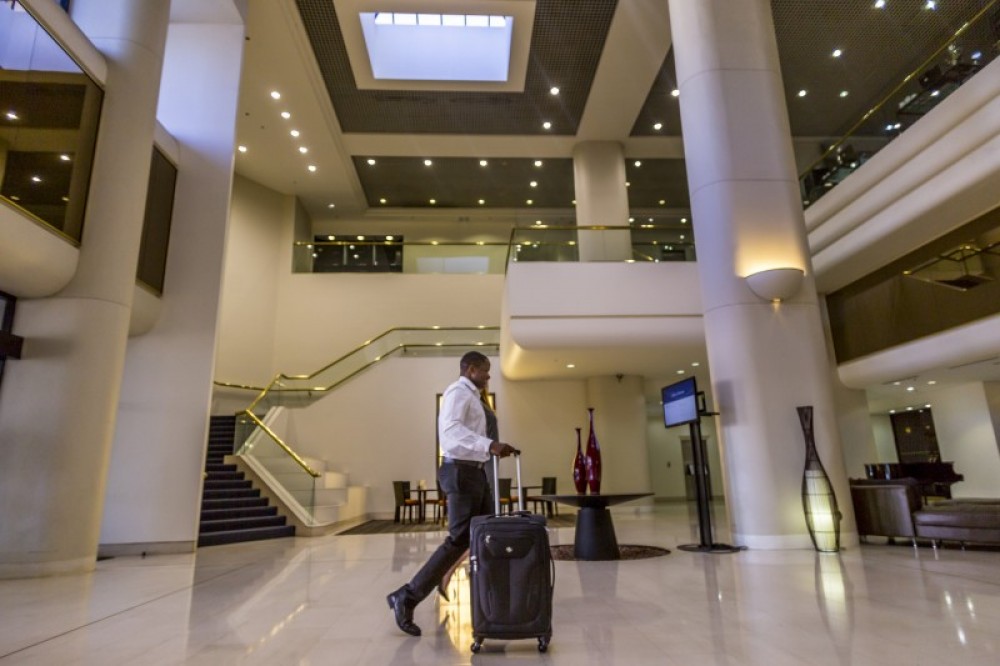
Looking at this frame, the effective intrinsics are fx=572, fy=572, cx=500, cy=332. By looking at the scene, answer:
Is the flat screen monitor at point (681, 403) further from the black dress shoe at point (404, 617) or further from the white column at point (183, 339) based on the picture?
the white column at point (183, 339)

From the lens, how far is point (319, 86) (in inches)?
454

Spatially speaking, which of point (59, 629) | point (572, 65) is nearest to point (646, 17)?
point (572, 65)

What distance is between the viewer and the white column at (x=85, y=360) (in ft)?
17.2

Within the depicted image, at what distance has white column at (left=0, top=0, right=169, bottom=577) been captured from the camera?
5234 millimetres

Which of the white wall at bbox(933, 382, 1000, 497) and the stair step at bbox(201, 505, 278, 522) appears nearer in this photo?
the stair step at bbox(201, 505, 278, 522)

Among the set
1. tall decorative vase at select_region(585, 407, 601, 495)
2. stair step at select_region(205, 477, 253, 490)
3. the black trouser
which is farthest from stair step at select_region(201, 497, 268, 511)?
the black trouser

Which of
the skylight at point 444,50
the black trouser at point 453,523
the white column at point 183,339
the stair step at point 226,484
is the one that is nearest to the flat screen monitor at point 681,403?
the black trouser at point 453,523

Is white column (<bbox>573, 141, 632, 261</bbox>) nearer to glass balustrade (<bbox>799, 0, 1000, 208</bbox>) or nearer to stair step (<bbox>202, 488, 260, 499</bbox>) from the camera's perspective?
glass balustrade (<bbox>799, 0, 1000, 208</bbox>)

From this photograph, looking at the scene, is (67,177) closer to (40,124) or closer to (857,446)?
(40,124)

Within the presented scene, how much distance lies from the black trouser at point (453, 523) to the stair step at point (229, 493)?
7314 mm

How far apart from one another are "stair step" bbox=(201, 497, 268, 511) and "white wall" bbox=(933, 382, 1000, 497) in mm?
12679

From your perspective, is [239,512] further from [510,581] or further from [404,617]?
[510,581]

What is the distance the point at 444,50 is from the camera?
447 inches

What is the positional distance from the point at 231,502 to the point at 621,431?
26.6 feet
